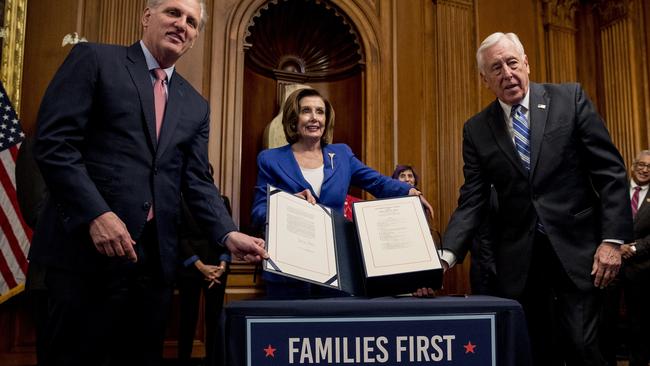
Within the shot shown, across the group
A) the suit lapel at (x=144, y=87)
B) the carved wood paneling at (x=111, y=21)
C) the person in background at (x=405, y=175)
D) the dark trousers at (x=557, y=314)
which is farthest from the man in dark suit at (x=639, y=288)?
the carved wood paneling at (x=111, y=21)

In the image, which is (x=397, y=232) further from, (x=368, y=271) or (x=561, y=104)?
(x=561, y=104)

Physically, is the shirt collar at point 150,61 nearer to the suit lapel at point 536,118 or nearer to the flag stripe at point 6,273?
the suit lapel at point 536,118

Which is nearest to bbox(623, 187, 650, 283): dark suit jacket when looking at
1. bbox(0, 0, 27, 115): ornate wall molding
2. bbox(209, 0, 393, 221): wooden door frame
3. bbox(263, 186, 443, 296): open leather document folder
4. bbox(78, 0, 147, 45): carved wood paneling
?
bbox(209, 0, 393, 221): wooden door frame

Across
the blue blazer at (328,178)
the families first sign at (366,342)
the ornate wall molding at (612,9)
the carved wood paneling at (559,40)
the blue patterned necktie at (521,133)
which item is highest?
the ornate wall molding at (612,9)

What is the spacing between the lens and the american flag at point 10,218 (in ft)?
11.9

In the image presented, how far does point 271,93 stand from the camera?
521cm

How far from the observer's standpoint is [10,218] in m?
3.66

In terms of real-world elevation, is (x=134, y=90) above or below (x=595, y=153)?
above

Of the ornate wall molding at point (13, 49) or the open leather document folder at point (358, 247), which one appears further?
the ornate wall molding at point (13, 49)

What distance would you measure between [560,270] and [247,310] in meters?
1.04

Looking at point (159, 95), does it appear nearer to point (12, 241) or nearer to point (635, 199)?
point (12, 241)

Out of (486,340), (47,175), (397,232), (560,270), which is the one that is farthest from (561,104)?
(47,175)

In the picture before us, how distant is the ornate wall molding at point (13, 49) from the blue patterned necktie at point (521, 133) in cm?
321

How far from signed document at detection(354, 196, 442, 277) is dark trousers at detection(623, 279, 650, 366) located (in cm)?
275
